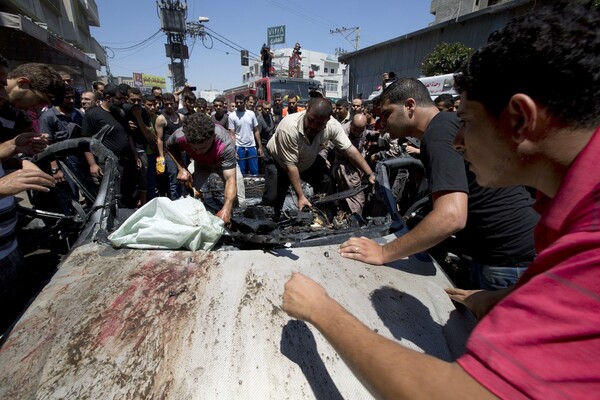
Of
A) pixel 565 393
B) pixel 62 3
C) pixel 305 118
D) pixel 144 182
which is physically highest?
pixel 62 3

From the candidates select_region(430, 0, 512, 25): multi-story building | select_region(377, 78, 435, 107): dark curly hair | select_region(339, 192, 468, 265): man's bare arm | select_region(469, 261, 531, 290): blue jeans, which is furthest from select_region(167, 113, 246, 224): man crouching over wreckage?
select_region(430, 0, 512, 25): multi-story building

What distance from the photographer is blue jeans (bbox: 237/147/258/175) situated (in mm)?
7129

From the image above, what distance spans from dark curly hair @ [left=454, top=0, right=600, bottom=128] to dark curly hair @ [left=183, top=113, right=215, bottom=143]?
2465 mm

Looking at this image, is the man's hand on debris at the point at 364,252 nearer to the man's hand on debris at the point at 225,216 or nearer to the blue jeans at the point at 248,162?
the man's hand on debris at the point at 225,216

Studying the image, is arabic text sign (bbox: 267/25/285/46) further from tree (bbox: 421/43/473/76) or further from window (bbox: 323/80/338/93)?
tree (bbox: 421/43/473/76)

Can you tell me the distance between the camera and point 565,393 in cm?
46

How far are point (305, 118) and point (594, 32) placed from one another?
278cm

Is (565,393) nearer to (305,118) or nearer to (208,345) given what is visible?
(208,345)

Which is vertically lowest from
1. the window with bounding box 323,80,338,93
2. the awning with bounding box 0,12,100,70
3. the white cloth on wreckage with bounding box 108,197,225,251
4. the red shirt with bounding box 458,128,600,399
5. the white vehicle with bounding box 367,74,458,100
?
the white cloth on wreckage with bounding box 108,197,225,251

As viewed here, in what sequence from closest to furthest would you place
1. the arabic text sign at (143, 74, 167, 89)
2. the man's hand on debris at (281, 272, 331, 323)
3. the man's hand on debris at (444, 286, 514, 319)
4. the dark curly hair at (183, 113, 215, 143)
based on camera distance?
the man's hand on debris at (281, 272, 331, 323), the man's hand on debris at (444, 286, 514, 319), the dark curly hair at (183, 113, 215, 143), the arabic text sign at (143, 74, 167, 89)

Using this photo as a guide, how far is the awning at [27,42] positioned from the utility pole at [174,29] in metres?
13.6

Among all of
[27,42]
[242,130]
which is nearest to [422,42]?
[242,130]

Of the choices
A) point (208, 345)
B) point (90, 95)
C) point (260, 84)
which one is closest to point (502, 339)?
point (208, 345)

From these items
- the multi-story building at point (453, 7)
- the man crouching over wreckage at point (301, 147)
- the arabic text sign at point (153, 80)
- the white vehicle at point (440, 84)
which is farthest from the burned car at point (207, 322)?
the arabic text sign at point (153, 80)
